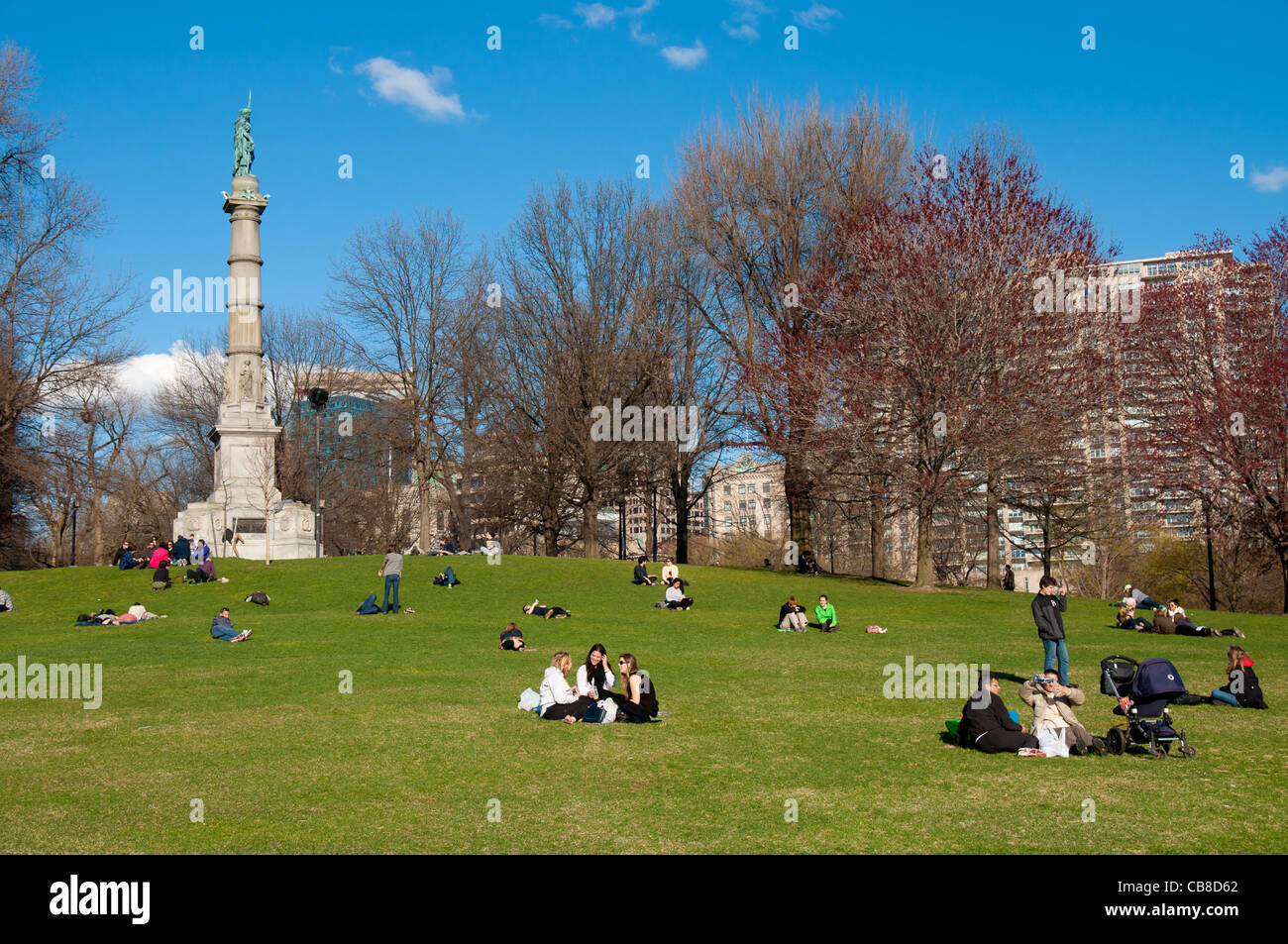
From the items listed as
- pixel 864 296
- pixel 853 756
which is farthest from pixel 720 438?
pixel 853 756

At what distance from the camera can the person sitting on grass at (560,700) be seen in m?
14.0

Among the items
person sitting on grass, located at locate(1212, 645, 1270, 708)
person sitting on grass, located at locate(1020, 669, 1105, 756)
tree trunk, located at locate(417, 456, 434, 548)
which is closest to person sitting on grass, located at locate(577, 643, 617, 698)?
person sitting on grass, located at locate(1020, 669, 1105, 756)

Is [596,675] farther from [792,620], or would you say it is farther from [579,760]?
[792,620]

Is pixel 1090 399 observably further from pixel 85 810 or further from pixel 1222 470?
pixel 85 810

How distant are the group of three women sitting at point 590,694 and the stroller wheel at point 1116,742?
5.56 metres

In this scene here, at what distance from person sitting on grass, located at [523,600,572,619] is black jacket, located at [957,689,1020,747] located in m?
16.4

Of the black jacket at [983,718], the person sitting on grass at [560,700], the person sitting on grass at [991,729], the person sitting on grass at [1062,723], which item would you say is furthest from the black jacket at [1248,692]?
the person sitting on grass at [560,700]

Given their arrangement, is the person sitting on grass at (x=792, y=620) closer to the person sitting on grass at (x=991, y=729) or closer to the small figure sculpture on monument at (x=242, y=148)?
the person sitting on grass at (x=991, y=729)

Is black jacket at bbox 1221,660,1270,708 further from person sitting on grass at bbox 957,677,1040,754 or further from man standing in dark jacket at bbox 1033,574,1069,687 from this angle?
person sitting on grass at bbox 957,677,1040,754

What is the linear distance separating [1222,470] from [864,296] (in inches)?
624

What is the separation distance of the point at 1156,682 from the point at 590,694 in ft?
24.2

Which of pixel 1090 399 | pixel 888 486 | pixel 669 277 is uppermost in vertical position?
pixel 669 277

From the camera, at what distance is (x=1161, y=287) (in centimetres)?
4588
